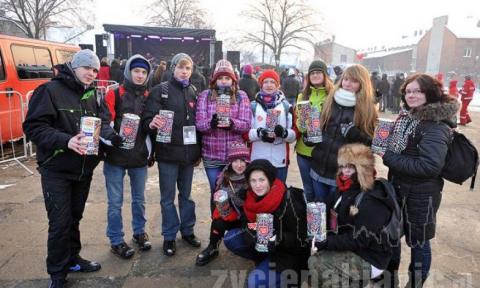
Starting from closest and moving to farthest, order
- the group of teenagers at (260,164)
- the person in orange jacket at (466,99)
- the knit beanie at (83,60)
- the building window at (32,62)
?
the group of teenagers at (260,164) < the knit beanie at (83,60) < the building window at (32,62) < the person in orange jacket at (466,99)

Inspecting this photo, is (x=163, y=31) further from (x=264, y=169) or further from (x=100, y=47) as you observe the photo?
(x=264, y=169)

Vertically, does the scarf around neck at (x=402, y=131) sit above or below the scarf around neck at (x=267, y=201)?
above

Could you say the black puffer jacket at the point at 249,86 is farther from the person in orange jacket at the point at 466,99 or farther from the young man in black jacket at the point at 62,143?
the person in orange jacket at the point at 466,99

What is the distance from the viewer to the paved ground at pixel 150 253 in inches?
117


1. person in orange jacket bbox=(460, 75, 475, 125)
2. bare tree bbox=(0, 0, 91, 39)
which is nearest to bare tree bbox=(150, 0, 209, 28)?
bare tree bbox=(0, 0, 91, 39)

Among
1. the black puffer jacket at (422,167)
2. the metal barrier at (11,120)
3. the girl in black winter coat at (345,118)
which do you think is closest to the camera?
the black puffer jacket at (422,167)

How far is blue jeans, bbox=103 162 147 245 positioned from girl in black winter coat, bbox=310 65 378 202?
1622 millimetres

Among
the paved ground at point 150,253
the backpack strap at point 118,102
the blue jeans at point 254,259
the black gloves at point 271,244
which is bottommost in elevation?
the paved ground at point 150,253

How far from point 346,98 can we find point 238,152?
1.00m

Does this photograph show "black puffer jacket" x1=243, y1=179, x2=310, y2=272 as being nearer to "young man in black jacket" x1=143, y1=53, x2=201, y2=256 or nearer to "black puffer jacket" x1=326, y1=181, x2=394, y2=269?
"black puffer jacket" x1=326, y1=181, x2=394, y2=269

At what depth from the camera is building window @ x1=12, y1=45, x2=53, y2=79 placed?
680 cm

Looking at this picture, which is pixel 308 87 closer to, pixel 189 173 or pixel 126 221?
pixel 189 173

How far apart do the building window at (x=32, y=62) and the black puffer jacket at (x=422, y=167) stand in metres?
6.93

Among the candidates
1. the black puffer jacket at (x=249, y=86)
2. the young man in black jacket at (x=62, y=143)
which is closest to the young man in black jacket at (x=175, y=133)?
the young man in black jacket at (x=62, y=143)
